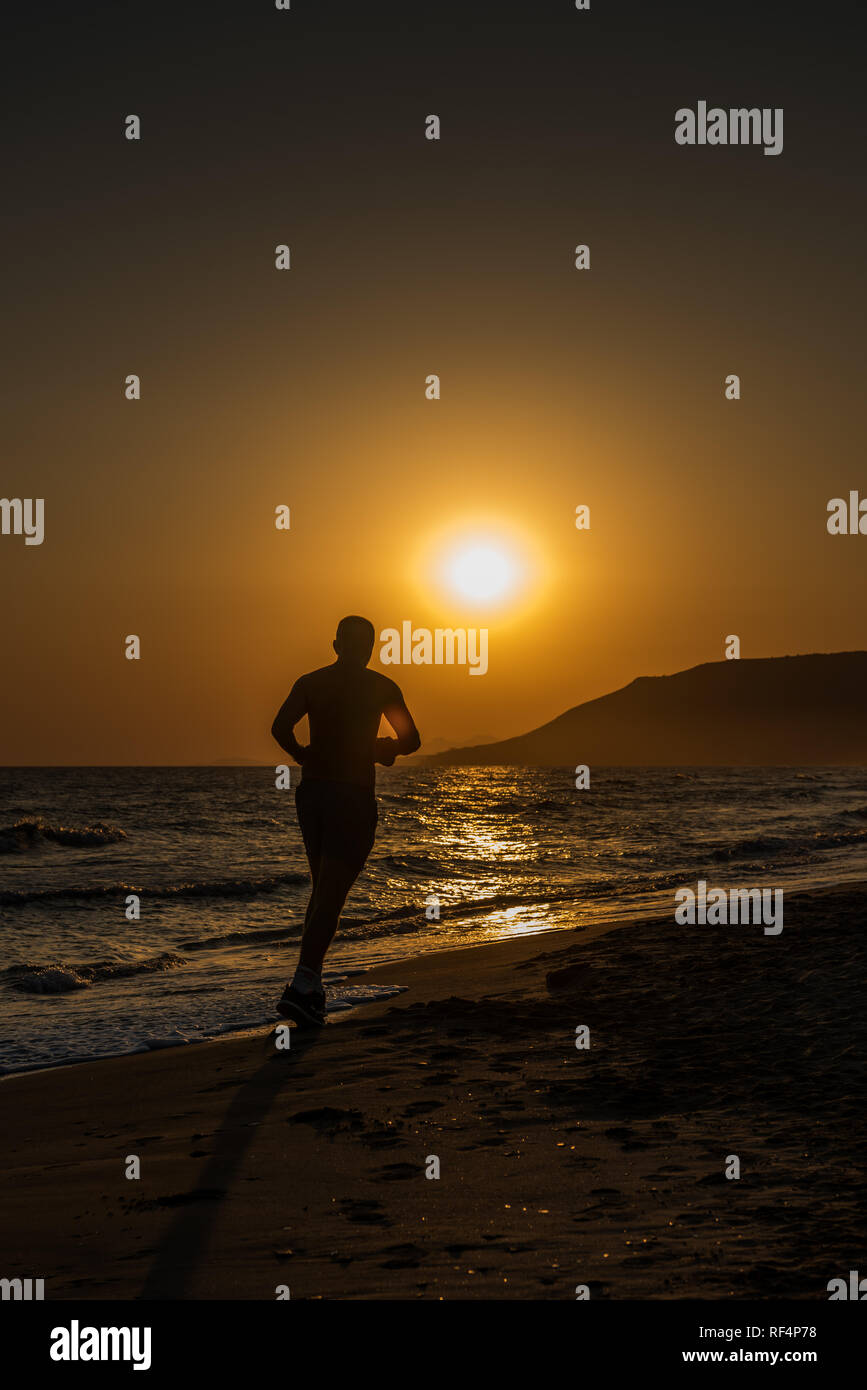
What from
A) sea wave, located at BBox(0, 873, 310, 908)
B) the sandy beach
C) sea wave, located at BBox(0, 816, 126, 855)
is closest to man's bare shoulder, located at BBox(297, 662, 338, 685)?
the sandy beach

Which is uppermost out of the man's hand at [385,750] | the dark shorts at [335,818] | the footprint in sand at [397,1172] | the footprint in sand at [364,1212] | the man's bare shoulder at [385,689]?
the man's bare shoulder at [385,689]

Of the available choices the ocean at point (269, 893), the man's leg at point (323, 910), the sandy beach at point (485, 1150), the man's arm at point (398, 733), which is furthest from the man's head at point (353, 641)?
the ocean at point (269, 893)

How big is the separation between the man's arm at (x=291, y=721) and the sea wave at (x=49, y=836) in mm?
24783

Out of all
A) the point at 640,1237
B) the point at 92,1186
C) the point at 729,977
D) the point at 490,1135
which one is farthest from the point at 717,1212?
the point at 729,977

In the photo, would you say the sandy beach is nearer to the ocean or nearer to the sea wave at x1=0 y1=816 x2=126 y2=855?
the ocean

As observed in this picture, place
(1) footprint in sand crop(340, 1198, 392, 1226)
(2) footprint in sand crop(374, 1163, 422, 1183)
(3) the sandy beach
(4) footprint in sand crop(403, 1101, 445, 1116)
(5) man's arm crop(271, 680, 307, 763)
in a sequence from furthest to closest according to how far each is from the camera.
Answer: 1. (5) man's arm crop(271, 680, 307, 763)
2. (4) footprint in sand crop(403, 1101, 445, 1116)
3. (2) footprint in sand crop(374, 1163, 422, 1183)
4. (1) footprint in sand crop(340, 1198, 392, 1226)
5. (3) the sandy beach

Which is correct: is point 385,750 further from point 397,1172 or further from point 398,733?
point 397,1172

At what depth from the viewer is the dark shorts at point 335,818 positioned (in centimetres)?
666

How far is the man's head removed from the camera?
6.80m

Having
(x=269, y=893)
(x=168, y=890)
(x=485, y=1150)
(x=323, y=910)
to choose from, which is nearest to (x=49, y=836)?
(x=168, y=890)

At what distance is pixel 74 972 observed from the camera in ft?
32.0

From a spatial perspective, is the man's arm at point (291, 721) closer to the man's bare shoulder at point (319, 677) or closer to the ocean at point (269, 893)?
the man's bare shoulder at point (319, 677)

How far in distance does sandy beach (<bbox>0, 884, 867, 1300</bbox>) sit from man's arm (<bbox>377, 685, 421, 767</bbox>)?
1.60m
